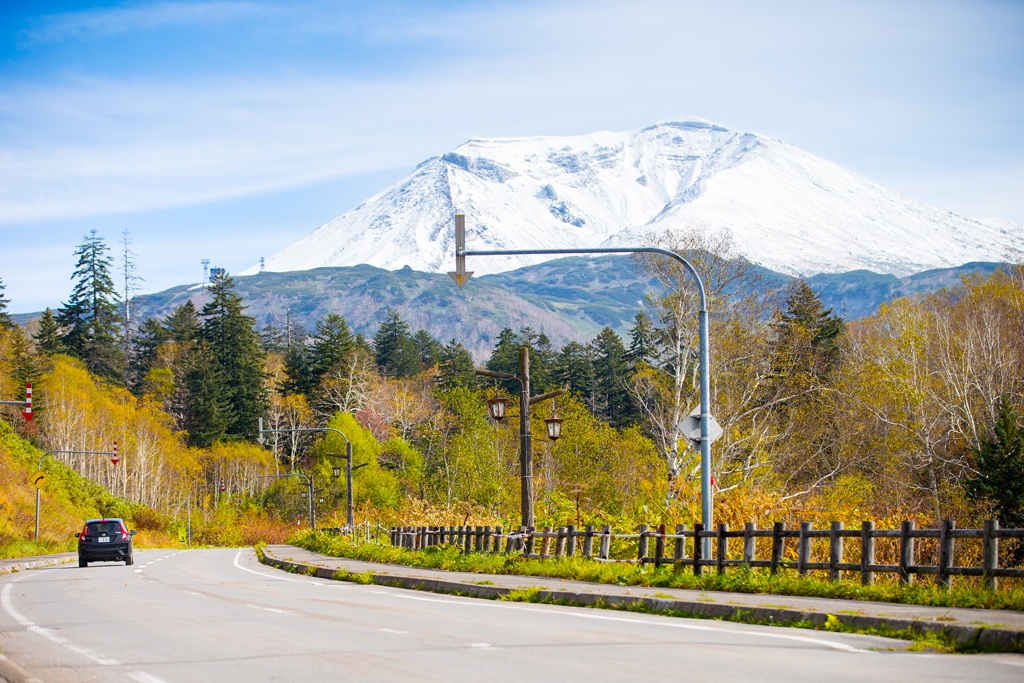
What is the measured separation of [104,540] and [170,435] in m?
64.6

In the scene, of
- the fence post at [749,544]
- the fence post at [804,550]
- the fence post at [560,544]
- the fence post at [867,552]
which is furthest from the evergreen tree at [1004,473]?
the fence post at [867,552]

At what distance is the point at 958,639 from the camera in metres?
9.10

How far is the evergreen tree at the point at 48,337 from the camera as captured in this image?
106 meters

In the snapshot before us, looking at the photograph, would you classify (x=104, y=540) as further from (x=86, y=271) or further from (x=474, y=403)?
(x=86, y=271)

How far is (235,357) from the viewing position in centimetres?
10756

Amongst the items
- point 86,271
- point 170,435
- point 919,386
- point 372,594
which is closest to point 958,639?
point 372,594

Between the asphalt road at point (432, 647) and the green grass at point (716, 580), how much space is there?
101 inches

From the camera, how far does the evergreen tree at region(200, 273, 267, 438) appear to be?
339 feet

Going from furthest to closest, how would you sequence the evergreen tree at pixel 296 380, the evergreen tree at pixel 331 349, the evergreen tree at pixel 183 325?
1. the evergreen tree at pixel 183 325
2. the evergreen tree at pixel 296 380
3. the evergreen tree at pixel 331 349

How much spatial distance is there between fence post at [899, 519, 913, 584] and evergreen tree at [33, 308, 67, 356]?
106 metres

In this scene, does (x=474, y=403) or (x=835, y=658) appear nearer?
(x=835, y=658)

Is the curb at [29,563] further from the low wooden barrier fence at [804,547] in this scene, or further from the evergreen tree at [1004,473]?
the evergreen tree at [1004,473]

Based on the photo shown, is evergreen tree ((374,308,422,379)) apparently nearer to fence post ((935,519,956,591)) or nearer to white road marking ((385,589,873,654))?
white road marking ((385,589,873,654))

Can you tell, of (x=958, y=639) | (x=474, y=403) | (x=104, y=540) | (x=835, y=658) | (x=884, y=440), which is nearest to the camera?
(x=835, y=658)
